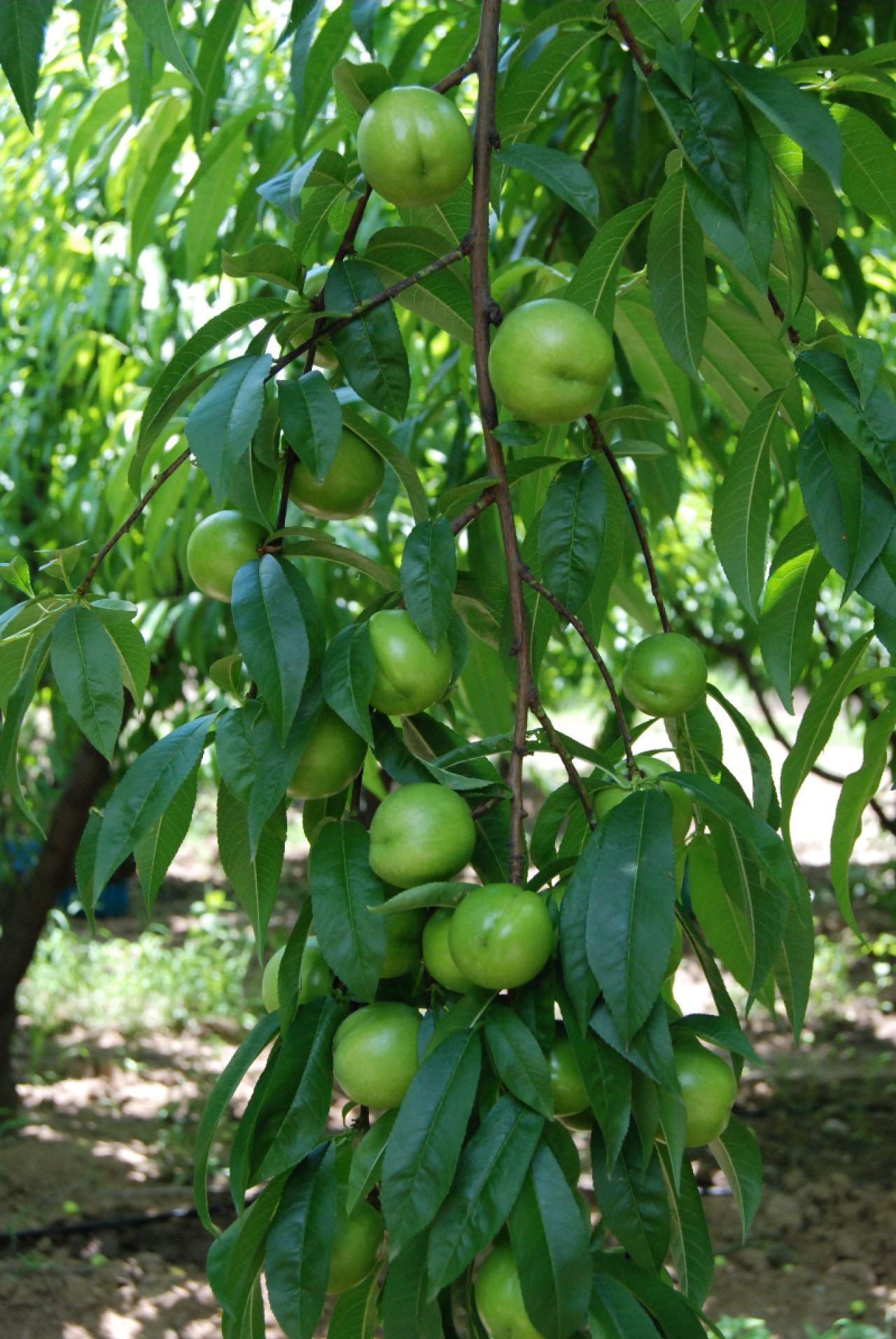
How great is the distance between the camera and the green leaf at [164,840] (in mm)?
790

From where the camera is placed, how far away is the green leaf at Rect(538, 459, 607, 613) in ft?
2.57

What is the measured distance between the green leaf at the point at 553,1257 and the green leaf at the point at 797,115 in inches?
21.5

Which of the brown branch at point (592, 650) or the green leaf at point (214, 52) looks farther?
the green leaf at point (214, 52)

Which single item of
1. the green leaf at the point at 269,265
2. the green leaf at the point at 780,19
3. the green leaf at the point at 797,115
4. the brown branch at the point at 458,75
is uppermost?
the green leaf at the point at 780,19

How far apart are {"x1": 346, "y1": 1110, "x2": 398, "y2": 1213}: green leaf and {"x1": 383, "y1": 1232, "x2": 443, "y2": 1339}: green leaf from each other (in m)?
0.04

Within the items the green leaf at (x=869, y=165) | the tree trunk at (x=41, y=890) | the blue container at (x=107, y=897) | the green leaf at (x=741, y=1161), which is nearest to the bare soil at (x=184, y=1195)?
the tree trunk at (x=41, y=890)

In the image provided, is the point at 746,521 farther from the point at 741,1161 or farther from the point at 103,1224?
the point at 103,1224

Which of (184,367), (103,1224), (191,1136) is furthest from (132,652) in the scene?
(191,1136)

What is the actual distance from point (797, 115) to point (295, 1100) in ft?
2.03

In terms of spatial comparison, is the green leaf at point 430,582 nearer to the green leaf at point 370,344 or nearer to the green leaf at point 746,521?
the green leaf at point 370,344

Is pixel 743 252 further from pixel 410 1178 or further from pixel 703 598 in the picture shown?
pixel 703 598

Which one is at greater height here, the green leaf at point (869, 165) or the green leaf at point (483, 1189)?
the green leaf at point (869, 165)

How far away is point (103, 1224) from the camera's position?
10.5 feet

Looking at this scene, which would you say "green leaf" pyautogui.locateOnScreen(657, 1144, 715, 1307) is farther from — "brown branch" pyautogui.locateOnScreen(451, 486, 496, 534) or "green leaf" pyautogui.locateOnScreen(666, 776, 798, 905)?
"brown branch" pyautogui.locateOnScreen(451, 486, 496, 534)
